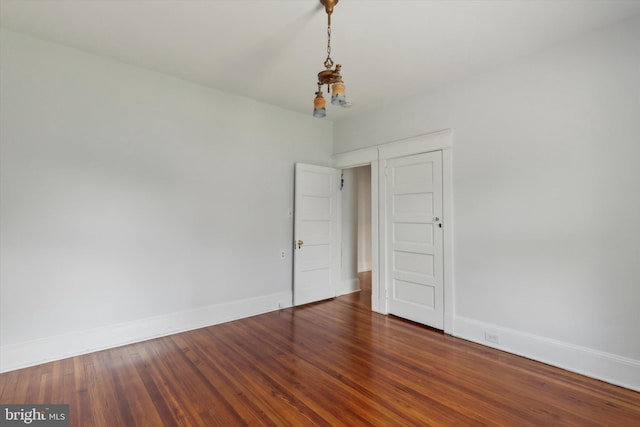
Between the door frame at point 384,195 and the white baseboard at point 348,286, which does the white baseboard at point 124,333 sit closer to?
the white baseboard at point 348,286

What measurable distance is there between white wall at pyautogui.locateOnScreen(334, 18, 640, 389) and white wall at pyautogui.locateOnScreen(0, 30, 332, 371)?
8.64ft

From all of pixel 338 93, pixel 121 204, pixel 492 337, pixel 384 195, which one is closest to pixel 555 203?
pixel 492 337

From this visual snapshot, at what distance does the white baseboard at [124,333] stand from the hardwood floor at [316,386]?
0.10 meters

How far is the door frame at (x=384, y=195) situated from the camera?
3492 mm

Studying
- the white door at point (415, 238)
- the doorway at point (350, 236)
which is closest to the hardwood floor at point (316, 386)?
the white door at point (415, 238)

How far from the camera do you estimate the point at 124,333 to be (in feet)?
10.3

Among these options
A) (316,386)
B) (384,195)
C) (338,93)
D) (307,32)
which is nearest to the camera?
(338,93)

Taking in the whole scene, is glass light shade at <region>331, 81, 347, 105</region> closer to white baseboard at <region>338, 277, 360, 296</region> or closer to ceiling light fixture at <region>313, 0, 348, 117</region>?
ceiling light fixture at <region>313, 0, 348, 117</region>

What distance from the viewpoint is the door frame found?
11.5 feet

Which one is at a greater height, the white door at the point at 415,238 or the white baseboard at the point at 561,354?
the white door at the point at 415,238

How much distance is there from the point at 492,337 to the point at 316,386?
2.00 metres

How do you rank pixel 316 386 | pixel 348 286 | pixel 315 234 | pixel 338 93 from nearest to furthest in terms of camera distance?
pixel 338 93 < pixel 316 386 < pixel 315 234 < pixel 348 286

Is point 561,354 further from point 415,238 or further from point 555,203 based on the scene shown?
point 415,238

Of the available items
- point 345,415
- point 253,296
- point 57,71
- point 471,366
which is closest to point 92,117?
point 57,71
